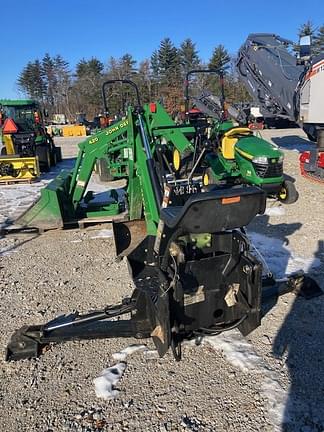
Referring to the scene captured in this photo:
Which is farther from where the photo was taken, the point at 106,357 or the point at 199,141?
the point at 199,141

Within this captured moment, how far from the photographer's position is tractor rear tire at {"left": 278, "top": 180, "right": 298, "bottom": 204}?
739 centimetres

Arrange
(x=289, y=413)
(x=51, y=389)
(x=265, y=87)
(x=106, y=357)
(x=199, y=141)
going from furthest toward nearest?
(x=265, y=87)
(x=199, y=141)
(x=106, y=357)
(x=51, y=389)
(x=289, y=413)

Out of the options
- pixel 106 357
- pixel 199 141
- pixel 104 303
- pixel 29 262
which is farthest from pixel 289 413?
pixel 29 262

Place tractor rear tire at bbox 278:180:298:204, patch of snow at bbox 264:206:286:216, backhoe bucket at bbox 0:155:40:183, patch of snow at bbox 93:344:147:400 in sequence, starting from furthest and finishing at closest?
backhoe bucket at bbox 0:155:40:183 < tractor rear tire at bbox 278:180:298:204 < patch of snow at bbox 264:206:286:216 < patch of snow at bbox 93:344:147:400

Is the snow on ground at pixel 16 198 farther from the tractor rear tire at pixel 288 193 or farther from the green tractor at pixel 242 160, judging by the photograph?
the tractor rear tire at pixel 288 193

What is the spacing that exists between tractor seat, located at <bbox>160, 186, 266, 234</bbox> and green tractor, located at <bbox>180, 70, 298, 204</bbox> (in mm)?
4492

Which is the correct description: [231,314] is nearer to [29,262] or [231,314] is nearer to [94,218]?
[29,262]

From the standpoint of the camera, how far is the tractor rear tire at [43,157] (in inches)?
509

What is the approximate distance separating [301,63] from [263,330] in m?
8.49

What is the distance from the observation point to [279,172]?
24.2ft

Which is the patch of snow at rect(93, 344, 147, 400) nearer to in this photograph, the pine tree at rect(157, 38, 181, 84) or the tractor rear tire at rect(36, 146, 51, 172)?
the tractor rear tire at rect(36, 146, 51, 172)

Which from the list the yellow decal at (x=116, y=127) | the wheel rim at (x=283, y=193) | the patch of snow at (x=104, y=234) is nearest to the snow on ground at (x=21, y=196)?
the patch of snow at (x=104, y=234)

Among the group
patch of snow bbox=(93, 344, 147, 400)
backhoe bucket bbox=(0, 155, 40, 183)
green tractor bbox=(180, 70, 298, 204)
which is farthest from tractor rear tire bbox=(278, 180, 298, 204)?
backhoe bucket bbox=(0, 155, 40, 183)

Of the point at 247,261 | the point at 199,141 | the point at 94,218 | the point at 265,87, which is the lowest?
the point at 94,218
